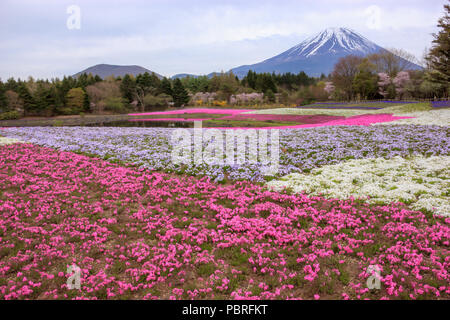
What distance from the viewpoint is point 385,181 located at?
496 inches

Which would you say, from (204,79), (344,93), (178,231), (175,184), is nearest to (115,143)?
(175,184)

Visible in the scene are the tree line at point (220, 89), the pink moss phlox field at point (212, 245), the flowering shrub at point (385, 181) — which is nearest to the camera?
the pink moss phlox field at point (212, 245)

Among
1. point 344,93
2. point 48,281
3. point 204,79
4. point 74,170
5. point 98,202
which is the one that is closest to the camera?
point 48,281

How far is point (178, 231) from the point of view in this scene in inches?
356

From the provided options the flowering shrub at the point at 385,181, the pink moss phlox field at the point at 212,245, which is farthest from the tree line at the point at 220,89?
the pink moss phlox field at the point at 212,245

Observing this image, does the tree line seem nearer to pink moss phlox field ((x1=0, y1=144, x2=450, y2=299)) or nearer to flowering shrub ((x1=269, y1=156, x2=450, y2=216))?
flowering shrub ((x1=269, y1=156, x2=450, y2=216))

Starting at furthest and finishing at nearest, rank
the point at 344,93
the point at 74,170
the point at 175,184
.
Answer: the point at 344,93 → the point at 74,170 → the point at 175,184

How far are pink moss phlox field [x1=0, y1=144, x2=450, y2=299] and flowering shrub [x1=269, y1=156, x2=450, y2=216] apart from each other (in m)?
1.04

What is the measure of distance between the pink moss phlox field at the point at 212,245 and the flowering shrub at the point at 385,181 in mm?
1041

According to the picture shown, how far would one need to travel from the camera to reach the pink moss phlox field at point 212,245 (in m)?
6.24

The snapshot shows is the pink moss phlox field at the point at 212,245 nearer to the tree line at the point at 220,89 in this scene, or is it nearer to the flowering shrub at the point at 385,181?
the flowering shrub at the point at 385,181
